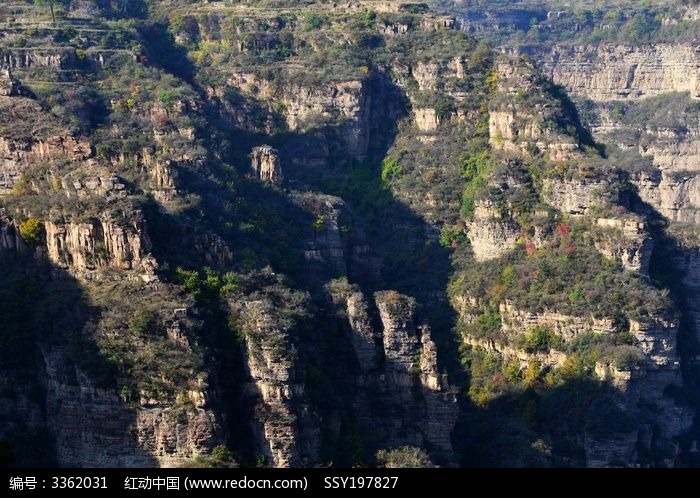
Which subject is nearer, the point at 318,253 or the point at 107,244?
the point at 107,244

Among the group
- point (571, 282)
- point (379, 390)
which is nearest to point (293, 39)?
point (571, 282)

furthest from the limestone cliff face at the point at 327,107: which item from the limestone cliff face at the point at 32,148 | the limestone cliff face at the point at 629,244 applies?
the limestone cliff face at the point at 629,244

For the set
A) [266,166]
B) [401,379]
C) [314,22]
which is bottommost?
[401,379]

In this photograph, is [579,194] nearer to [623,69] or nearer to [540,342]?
[540,342]

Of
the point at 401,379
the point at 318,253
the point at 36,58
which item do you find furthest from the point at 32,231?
the point at 36,58

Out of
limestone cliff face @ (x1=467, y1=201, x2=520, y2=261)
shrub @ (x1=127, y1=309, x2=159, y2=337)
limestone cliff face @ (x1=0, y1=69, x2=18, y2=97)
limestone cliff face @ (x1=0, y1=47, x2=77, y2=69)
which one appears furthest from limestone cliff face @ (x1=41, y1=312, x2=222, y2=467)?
limestone cliff face @ (x1=0, y1=47, x2=77, y2=69)

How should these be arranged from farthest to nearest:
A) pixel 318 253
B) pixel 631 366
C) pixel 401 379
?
pixel 318 253
pixel 631 366
pixel 401 379

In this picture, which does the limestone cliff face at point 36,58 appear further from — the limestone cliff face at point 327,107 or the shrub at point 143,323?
the shrub at point 143,323
